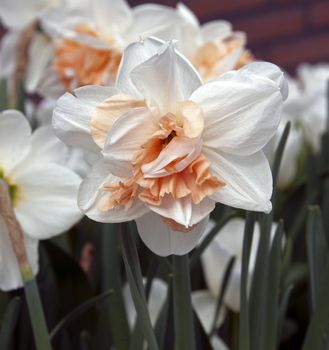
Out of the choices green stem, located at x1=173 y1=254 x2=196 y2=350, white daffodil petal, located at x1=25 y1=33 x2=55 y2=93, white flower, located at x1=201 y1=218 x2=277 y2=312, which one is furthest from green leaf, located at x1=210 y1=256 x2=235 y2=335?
white daffodil petal, located at x1=25 y1=33 x2=55 y2=93

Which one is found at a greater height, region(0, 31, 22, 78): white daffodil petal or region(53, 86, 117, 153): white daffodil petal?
region(53, 86, 117, 153): white daffodil petal

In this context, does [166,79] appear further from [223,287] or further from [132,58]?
[223,287]

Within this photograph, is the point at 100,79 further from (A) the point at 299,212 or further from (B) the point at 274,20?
(B) the point at 274,20

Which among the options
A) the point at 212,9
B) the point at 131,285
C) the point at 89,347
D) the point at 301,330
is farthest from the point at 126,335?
the point at 212,9

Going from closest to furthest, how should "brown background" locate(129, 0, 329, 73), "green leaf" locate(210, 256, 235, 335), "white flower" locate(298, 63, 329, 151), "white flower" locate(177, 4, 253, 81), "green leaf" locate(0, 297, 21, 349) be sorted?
"green leaf" locate(0, 297, 21, 349)
"green leaf" locate(210, 256, 235, 335)
"white flower" locate(177, 4, 253, 81)
"white flower" locate(298, 63, 329, 151)
"brown background" locate(129, 0, 329, 73)

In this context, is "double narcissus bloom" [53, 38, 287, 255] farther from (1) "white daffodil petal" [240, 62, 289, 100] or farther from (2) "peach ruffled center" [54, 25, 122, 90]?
(2) "peach ruffled center" [54, 25, 122, 90]

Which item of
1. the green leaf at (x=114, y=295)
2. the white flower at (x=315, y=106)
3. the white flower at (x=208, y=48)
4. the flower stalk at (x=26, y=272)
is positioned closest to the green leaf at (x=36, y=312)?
the flower stalk at (x=26, y=272)

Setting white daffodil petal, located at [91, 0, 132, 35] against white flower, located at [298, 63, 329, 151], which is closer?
white daffodil petal, located at [91, 0, 132, 35]
